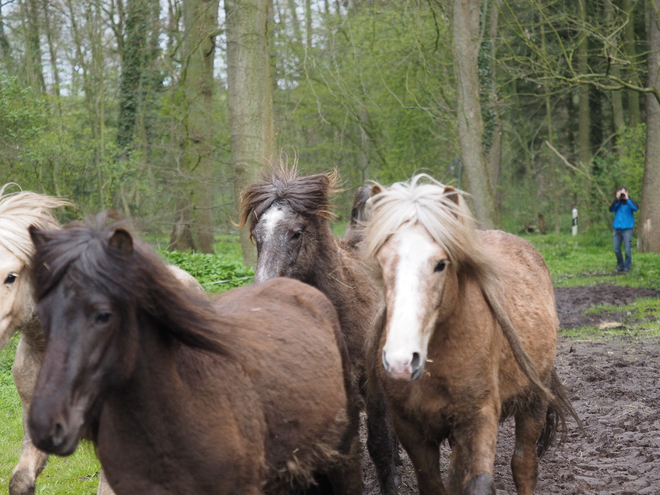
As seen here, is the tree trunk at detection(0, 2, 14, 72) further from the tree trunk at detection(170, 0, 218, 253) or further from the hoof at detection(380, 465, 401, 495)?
the hoof at detection(380, 465, 401, 495)

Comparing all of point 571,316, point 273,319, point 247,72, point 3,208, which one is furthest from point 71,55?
point 273,319

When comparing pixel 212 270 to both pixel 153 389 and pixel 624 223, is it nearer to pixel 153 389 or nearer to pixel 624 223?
pixel 624 223

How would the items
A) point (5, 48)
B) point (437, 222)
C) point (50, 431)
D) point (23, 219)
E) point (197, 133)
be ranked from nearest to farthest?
point (50, 431) < point (437, 222) < point (23, 219) < point (5, 48) < point (197, 133)

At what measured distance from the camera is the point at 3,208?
4680mm

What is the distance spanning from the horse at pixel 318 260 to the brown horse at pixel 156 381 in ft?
4.65

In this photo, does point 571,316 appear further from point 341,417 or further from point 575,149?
point 575,149

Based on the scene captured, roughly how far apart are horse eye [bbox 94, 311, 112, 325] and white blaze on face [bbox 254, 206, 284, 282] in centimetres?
240

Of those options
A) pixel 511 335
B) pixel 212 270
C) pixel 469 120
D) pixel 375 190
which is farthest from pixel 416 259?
pixel 469 120

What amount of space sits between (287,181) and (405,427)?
91.8 inches

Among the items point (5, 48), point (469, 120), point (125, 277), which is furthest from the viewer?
point (5, 48)

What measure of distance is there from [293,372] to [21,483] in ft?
6.32

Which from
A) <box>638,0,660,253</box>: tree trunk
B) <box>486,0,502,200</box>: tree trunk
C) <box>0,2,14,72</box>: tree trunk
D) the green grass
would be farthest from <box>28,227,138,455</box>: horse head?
<box>638,0,660,253</box>: tree trunk

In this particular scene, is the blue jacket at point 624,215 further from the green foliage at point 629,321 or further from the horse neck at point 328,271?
the horse neck at point 328,271

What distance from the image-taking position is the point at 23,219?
458 centimetres
